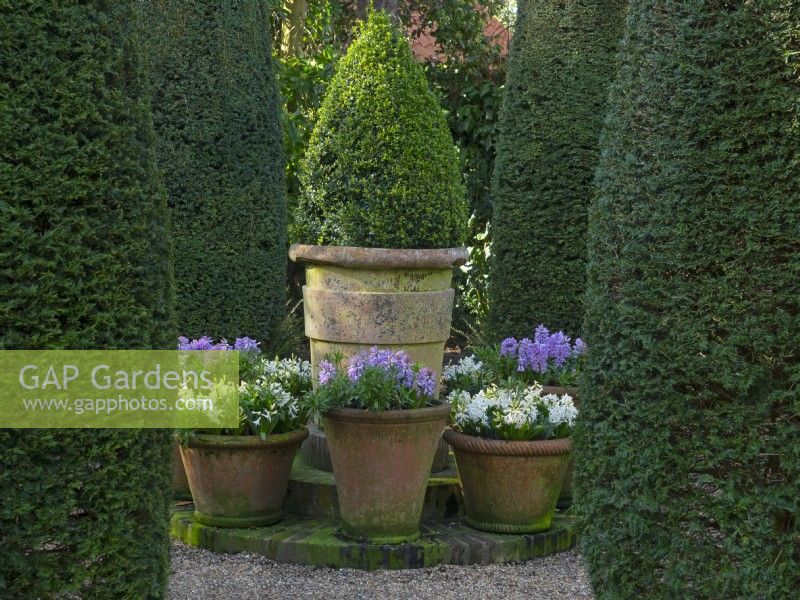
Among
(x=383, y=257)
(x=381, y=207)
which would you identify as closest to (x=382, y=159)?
(x=381, y=207)

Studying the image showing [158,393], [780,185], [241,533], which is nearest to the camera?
[780,185]

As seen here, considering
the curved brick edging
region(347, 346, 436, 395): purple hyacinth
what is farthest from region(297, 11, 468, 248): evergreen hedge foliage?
the curved brick edging

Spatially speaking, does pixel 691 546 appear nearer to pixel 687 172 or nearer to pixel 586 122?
pixel 687 172

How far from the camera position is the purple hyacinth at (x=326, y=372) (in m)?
5.05

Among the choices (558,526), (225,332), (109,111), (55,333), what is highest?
(109,111)

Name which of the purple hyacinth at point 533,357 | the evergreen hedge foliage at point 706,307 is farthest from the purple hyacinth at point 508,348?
the evergreen hedge foliage at point 706,307

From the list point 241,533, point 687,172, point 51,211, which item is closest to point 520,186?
point 241,533

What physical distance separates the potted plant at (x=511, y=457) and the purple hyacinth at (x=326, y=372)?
2.34 feet

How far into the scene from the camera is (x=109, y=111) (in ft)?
9.94

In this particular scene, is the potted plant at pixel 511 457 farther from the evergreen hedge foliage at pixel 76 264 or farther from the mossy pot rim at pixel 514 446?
the evergreen hedge foliage at pixel 76 264

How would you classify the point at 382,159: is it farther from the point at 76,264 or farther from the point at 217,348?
the point at 76,264

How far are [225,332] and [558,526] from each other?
2.67 m

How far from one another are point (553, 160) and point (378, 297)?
8.07ft

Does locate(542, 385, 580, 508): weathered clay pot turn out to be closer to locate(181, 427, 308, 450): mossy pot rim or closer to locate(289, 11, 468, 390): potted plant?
locate(289, 11, 468, 390): potted plant
